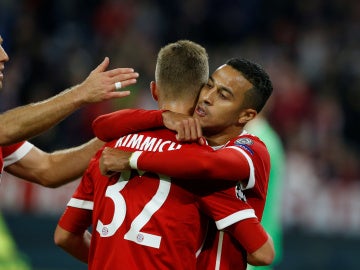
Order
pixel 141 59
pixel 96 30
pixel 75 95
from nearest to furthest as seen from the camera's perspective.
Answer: pixel 75 95, pixel 141 59, pixel 96 30

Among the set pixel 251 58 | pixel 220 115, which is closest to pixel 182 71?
pixel 220 115

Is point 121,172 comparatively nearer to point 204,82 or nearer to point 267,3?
point 204,82

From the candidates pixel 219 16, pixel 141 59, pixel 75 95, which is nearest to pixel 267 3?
pixel 219 16

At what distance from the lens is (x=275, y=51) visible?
11.6 m

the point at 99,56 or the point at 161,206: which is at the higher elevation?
the point at 161,206

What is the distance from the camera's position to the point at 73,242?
13.2 feet

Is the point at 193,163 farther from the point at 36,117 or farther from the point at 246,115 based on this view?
the point at 36,117

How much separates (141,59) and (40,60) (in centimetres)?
135

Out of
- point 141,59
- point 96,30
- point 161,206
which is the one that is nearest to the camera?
point 161,206

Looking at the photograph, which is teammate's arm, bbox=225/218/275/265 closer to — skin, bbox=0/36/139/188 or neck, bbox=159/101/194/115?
neck, bbox=159/101/194/115

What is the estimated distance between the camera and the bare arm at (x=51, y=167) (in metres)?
4.46

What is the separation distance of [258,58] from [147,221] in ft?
26.3

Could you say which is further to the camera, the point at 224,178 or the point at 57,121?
the point at 57,121

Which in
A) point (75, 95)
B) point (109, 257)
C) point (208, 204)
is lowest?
point (109, 257)
